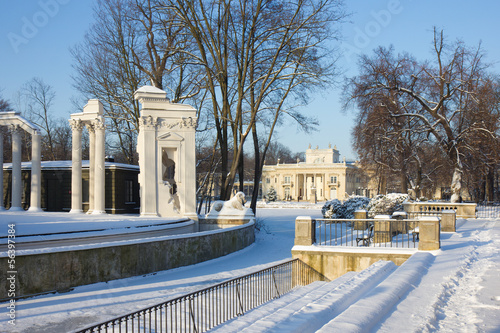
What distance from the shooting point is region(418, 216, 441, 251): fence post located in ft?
41.1

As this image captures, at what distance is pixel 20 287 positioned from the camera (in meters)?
10.6

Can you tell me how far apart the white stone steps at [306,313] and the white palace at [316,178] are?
9209 cm

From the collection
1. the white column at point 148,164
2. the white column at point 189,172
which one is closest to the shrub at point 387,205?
the white column at point 189,172

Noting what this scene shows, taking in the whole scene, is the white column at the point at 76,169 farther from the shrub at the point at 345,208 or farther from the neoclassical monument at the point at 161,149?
the shrub at the point at 345,208

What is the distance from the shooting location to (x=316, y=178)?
10656cm

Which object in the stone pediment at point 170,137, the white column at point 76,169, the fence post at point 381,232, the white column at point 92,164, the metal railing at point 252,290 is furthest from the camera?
the white column at point 92,164

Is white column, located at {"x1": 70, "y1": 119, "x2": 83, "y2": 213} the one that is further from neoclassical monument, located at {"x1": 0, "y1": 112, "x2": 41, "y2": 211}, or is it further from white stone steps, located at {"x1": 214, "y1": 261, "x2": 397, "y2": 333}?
white stone steps, located at {"x1": 214, "y1": 261, "x2": 397, "y2": 333}

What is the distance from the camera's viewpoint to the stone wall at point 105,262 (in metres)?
10.8

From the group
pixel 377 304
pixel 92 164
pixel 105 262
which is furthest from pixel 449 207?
pixel 377 304

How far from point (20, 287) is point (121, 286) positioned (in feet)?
8.45

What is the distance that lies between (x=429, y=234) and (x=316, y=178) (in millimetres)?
94464

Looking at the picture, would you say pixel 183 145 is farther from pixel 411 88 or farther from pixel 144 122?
pixel 411 88

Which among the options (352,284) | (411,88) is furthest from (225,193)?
(352,284)

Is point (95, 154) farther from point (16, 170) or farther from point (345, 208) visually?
point (345, 208)
